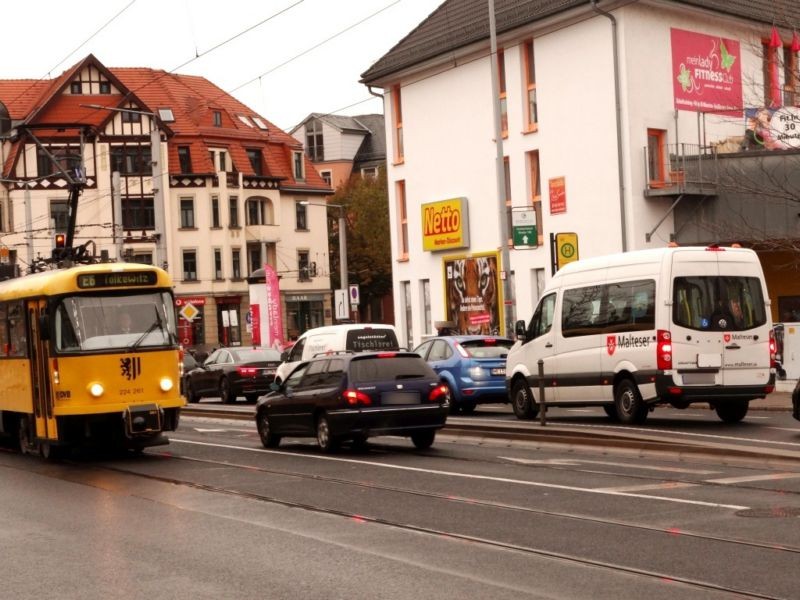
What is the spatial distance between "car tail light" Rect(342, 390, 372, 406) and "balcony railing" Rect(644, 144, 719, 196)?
21060 mm

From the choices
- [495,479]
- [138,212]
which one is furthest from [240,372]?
[138,212]

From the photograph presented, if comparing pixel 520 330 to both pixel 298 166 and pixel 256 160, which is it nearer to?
pixel 256 160

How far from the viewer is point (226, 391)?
38906 millimetres

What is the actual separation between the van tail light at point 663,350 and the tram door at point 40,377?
8918 millimetres

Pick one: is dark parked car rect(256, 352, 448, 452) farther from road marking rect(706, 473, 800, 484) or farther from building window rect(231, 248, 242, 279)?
building window rect(231, 248, 242, 279)

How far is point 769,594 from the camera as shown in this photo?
809 centimetres

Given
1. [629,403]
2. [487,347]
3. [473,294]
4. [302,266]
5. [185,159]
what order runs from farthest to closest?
[302,266] → [185,159] → [473,294] → [487,347] → [629,403]

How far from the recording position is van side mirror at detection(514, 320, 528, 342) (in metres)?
24.8

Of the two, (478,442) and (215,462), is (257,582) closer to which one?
(215,462)

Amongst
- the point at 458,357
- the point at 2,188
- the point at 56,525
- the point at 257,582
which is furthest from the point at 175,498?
the point at 2,188

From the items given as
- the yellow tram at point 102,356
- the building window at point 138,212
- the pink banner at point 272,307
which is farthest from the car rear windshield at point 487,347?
the building window at point 138,212

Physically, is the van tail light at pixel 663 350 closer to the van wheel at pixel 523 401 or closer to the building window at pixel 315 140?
the van wheel at pixel 523 401

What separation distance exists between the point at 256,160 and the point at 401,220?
39.5 meters

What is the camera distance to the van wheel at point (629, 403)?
22188mm
